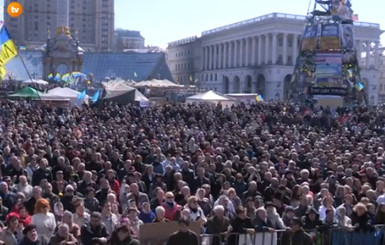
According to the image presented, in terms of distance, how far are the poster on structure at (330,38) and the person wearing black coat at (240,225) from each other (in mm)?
37501

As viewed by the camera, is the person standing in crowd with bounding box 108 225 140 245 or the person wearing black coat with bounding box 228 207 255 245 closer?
the person standing in crowd with bounding box 108 225 140 245

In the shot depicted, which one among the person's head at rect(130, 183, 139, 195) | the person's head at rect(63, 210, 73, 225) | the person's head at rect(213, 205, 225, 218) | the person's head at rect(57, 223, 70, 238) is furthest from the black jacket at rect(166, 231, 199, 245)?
the person's head at rect(130, 183, 139, 195)

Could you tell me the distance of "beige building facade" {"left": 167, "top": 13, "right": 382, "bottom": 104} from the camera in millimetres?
93375

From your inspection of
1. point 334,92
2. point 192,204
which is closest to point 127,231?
point 192,204

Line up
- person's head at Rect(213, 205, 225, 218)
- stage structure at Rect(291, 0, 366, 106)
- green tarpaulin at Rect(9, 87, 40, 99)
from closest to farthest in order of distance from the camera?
person's head at Rect(213, 205, 225, 218) < green tarpaulin at Rect(9, 87, 40, 99) < stage structure at Rect(291, 0, 366, 106)

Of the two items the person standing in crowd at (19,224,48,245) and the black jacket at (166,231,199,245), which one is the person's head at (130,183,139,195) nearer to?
the black jacket at (166,231,199,245)

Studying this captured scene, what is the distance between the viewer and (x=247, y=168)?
14.7 meters

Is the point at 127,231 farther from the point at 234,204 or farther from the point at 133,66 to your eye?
the point at 133,66

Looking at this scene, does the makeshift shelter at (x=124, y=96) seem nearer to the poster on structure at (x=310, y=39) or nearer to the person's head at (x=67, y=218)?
the poster on structure at (x=310, y=39)

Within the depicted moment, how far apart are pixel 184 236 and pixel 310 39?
4038 centimetres

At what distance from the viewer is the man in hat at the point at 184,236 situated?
28.2 feet

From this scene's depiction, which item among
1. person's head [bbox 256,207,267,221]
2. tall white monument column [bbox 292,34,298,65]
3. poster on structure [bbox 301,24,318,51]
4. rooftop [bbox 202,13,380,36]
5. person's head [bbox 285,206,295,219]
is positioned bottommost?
person's head [bbox 285,206,295,219]

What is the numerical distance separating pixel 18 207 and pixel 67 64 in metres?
94.0

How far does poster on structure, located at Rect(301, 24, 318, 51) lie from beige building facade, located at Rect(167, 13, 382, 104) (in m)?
40.1
